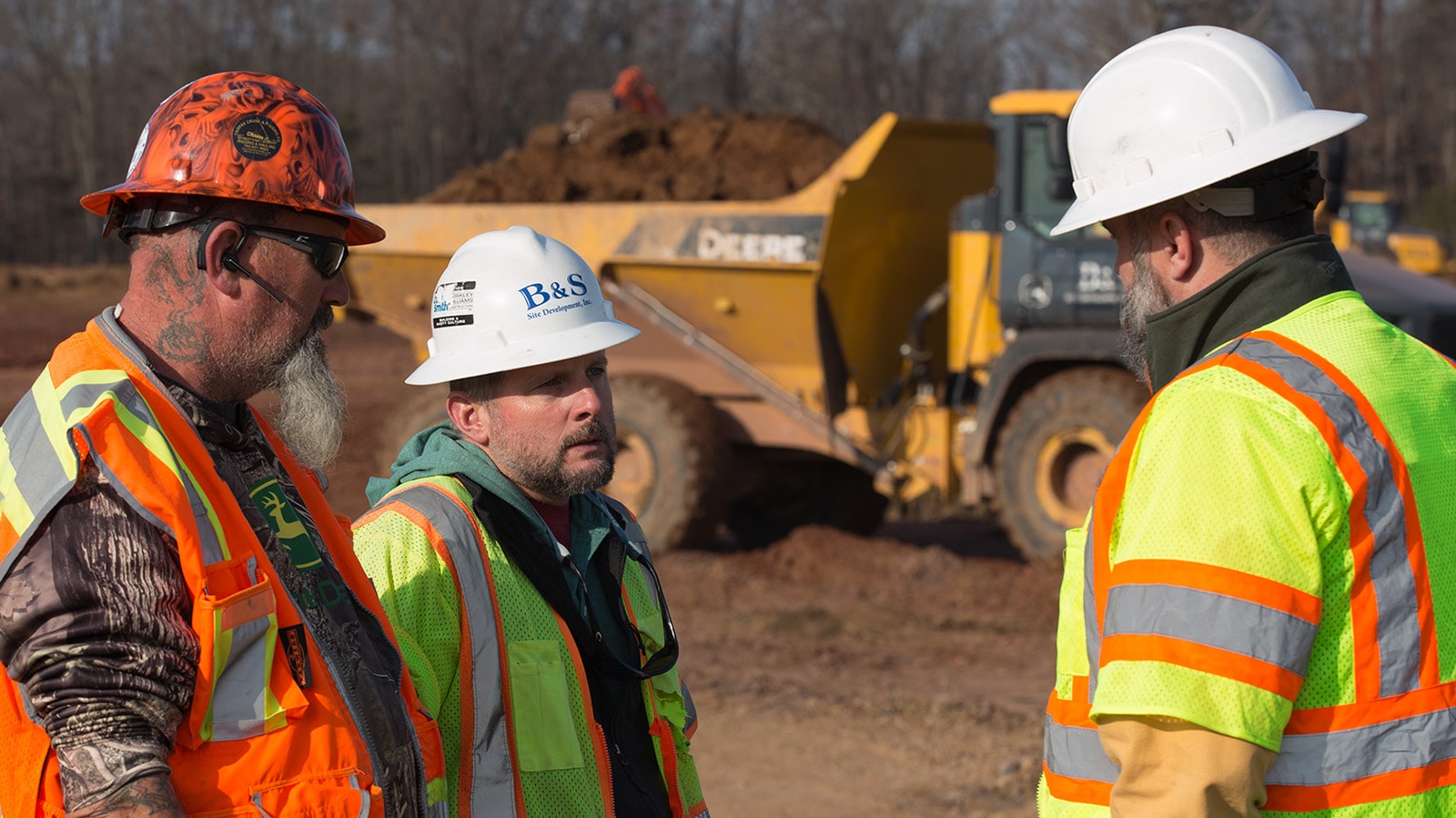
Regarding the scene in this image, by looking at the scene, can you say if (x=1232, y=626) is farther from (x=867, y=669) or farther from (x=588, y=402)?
(x=867, y=669)

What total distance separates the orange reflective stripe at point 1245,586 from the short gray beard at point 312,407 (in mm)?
1317

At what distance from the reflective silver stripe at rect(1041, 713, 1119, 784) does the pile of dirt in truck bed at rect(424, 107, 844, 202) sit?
293 inches

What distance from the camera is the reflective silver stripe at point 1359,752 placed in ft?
5.72

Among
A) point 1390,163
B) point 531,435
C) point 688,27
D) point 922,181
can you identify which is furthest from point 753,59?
point 531,435

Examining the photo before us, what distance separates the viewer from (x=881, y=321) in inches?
369

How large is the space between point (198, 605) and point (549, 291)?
1.28 m

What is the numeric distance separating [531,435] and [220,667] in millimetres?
1116

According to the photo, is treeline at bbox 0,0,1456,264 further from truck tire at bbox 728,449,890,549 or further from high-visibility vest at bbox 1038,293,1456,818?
high-visibility vest at bbox 1038,293,1456,818

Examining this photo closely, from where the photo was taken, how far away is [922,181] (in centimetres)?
938

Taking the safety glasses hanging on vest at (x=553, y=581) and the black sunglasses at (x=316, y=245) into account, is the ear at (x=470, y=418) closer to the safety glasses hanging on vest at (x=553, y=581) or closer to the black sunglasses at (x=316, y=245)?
the safety glasses hanging on vest at (x=553, y=581)

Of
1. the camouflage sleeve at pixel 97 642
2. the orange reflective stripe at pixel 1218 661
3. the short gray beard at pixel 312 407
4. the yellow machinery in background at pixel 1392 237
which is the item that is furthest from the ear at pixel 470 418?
the yellow machinery in background at pixel 1392 237

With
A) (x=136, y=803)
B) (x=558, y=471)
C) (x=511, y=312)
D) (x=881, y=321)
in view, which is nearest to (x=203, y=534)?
(x=136, y=803)

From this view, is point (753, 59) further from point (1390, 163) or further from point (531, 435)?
point (531, 435)

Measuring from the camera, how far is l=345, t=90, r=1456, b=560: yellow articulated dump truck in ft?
28.5
